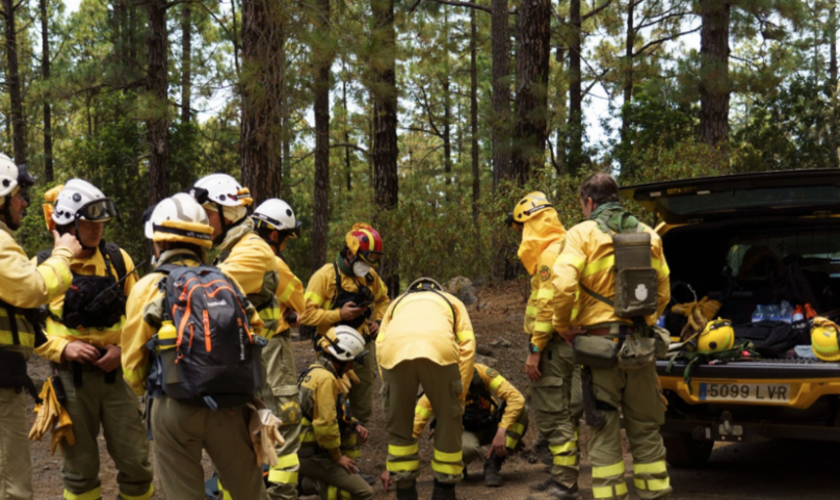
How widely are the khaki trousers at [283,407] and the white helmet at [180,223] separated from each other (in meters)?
2.03

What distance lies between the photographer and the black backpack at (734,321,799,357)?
254 inches

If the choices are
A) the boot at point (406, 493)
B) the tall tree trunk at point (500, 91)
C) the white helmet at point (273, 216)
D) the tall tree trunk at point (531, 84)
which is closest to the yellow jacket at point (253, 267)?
the white helmet at point (273, 216)

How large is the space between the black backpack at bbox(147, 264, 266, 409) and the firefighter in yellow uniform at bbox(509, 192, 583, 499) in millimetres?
2769

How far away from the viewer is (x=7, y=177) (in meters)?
4.65

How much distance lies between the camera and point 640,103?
18.0 meters

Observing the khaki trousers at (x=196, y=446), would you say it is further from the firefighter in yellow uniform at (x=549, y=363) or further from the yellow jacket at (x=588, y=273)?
the firefighter in yellow uniform at (x=549, y=363)

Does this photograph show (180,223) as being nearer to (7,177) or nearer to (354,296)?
(7,177)

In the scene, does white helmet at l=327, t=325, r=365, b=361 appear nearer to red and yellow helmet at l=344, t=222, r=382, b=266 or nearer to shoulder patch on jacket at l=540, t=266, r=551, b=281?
red and yellow helmet at l=344, t=222, r=382, b=266

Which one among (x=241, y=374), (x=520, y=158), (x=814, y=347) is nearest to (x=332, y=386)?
(x=241, y=374)

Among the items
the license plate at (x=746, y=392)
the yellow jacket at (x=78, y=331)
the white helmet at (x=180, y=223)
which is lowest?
the license plate at (x=746, y=392)

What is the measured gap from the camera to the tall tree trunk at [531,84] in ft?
41.3

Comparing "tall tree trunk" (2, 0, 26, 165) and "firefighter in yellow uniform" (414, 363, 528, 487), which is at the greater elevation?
"tall tree trunk" (2, 0, 26, 165)

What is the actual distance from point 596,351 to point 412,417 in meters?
1.43

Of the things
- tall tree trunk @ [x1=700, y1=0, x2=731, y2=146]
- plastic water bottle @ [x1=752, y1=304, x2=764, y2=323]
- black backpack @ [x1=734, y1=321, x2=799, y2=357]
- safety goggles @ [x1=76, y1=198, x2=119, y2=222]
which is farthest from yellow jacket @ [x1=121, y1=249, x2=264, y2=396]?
tall tree trunk @ [x1=700, y1=0, x2=731, y2=146]
